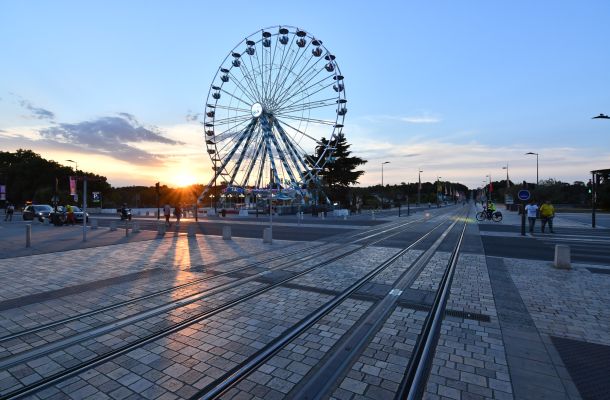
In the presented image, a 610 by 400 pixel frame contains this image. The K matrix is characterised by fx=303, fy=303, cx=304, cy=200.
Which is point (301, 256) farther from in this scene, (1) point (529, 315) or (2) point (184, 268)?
(1) point (529, 315)

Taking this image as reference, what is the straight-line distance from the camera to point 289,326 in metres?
4.75

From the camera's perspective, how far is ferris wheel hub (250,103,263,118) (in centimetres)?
3888

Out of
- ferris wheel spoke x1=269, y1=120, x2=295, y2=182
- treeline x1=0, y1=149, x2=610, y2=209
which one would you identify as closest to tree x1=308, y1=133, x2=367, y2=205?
treeline x1=0, y1=149, x2=610, y2=209

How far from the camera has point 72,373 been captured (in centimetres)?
347

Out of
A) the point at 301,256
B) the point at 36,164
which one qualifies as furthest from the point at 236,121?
the point at 36,164

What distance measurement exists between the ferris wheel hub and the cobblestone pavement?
107ft

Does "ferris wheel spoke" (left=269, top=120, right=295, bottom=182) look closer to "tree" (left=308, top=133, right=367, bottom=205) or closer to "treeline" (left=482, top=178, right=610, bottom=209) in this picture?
"tree" (left=308, top=133, right=367, bottom=205)

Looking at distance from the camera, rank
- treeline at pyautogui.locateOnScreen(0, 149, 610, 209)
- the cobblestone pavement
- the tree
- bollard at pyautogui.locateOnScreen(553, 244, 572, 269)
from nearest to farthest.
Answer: the cobblestone pavement → bollard at pyautogui.locateOnScreen(553, 244, 572, 269) → the tree → treeline at pyautogui.locateOnScreen(0, 149, 610, 209)

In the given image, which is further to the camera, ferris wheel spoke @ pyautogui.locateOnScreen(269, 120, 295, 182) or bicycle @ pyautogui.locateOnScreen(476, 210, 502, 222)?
ferris wheel spoke @ pyautogui.locateOnScreen(269, 120, 295, 182)

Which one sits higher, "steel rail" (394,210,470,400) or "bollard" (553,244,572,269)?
"bollard" (553,244,572,269)

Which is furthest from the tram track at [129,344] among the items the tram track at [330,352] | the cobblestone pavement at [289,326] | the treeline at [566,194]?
the treeline at [566,194]

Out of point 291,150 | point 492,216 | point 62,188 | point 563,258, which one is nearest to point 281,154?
point 291,150

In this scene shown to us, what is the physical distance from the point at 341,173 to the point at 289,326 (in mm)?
46694

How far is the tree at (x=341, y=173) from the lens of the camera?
1992 inches
